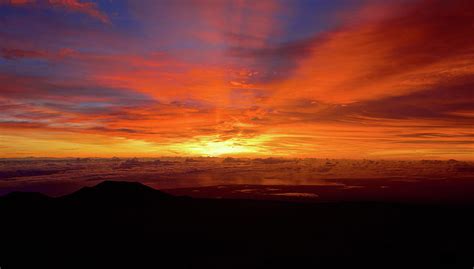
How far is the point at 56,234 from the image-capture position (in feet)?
107

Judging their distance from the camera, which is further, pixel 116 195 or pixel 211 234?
pixel 116 195

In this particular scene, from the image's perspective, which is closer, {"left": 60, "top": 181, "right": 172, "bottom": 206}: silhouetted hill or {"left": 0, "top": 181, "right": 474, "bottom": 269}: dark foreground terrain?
{"left": 0, "top": 181, "right": 474, "bottom": 269}: dark foreground terrain

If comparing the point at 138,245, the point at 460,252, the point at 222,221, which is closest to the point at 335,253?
the point at 460,252

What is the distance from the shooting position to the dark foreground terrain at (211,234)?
2731 centimetres

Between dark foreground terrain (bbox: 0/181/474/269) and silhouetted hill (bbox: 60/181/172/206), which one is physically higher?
silhouetted hill (bbox: 60/181/172/206)

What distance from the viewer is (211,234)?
35.2 m

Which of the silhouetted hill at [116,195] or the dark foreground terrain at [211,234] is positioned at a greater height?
the silhouetted hill at [116,195]

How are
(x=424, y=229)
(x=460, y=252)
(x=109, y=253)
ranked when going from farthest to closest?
1. (x=424, y=229)
2. (x=460, y=252)
3. (x=109, y=253)

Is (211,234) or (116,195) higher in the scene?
(116,195)

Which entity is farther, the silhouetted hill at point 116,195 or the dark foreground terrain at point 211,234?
the silhouetted hill at point 116,195

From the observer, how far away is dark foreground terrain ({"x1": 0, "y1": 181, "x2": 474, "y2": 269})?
2731 centimetres

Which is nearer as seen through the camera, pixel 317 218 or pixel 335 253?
pixel 335 253

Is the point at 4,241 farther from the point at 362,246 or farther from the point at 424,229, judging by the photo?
the point at 424,229

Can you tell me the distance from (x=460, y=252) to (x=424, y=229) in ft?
33.0
